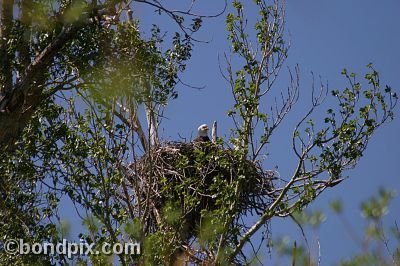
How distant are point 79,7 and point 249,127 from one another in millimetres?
2584

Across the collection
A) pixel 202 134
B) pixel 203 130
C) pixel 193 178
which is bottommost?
pixel 193 178

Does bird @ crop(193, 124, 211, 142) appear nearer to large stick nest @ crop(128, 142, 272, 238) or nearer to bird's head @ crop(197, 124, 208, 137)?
bird's head @ crop(197, 124, 208, 137)

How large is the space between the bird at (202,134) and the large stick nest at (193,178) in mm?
420

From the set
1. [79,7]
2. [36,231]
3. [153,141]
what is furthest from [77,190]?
[153,141]

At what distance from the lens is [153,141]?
12.0 m

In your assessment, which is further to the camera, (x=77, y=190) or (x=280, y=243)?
(x=77, y=190)

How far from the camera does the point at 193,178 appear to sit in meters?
10.8

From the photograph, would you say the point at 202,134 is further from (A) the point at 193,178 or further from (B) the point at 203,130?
(A) the point at 193,178


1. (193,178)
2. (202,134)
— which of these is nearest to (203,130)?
(202,134)

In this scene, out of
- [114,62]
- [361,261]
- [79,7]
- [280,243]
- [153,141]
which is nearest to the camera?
[361,261]

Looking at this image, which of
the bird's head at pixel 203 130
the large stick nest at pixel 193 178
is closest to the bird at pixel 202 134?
the bird's head at pixel 203 130

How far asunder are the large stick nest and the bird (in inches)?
16.5

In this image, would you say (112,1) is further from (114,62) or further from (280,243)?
(280,243)

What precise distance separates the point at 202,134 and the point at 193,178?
5.77 feet
